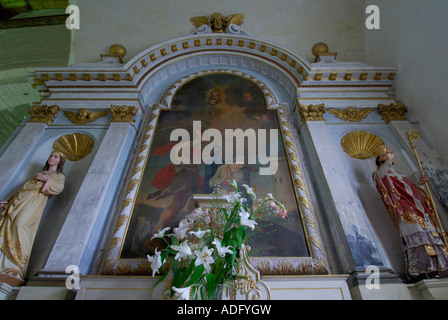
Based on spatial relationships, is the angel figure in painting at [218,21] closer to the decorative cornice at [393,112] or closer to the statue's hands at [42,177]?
the decorative cornice at [393,112]

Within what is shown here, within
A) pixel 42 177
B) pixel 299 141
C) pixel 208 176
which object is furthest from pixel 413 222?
pixel 42 177

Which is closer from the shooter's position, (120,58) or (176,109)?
(176,109)

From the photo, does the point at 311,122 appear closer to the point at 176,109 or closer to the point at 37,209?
the point at 176,109

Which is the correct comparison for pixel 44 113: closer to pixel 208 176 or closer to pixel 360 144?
pixel 208 176

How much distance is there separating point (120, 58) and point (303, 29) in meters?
5.11

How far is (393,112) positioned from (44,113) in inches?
293

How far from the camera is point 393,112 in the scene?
5.66m

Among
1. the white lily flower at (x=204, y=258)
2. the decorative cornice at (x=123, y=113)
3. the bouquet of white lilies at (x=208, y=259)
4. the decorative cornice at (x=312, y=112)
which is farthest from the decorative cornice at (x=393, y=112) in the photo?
the decorative cornice at (x=123, y=113)

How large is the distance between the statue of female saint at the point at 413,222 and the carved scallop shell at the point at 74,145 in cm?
539

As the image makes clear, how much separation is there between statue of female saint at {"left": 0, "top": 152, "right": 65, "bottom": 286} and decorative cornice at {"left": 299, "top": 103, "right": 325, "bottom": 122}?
4.75m

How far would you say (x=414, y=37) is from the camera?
5504 mm

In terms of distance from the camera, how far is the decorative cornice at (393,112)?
5590 millimetres

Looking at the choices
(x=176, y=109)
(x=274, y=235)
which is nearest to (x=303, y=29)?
(x=176, y=109)

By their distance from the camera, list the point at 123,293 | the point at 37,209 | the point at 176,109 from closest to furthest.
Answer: the point at 123,293 < the point at 37,209 < the point at 176,109
